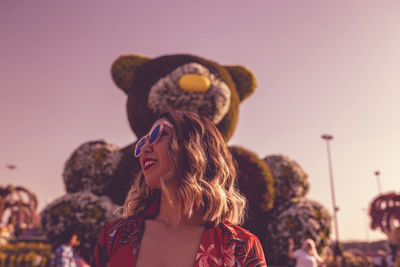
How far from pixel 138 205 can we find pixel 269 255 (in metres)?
5.69

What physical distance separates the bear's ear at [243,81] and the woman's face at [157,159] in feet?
18.7

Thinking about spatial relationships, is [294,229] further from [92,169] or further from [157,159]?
[157,159]

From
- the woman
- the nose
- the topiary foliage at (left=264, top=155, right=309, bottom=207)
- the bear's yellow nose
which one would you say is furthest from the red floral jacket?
the topiary foliage at (left=264, top=155, right=309, bottom=207)

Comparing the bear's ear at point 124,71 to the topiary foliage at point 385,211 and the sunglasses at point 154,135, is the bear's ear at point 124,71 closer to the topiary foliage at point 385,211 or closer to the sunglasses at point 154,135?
the sunglasses at point 154,135

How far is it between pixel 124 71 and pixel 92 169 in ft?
6.99

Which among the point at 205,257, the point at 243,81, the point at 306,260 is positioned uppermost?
the point at 243,81

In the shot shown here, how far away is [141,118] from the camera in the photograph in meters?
6.09

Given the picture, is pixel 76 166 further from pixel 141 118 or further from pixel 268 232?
pixel 268 232

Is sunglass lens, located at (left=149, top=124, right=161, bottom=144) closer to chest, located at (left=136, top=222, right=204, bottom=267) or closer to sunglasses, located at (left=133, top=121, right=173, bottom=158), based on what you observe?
sunglasses, located at (left=133, top=121, right=173, bottom=158)

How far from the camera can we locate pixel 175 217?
4.68 ft

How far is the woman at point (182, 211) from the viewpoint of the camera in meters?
1.31

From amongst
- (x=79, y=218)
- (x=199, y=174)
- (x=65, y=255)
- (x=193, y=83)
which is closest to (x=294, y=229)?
(x=193, y=83)

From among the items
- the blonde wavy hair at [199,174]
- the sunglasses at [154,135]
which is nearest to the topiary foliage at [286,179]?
the blonde wavy hair at [199,174]

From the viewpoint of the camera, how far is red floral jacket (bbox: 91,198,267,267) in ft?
4.21
